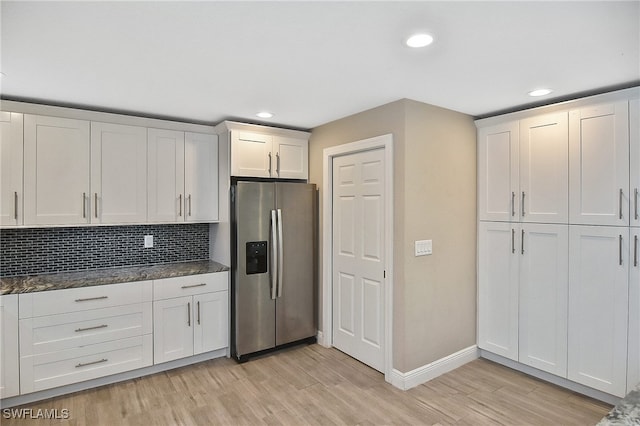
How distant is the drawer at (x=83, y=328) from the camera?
8.63 ft

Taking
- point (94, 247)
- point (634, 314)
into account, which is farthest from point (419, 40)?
point (94, 247)

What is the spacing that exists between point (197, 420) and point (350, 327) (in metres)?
1.58

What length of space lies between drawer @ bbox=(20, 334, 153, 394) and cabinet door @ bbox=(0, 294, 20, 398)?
44 mm

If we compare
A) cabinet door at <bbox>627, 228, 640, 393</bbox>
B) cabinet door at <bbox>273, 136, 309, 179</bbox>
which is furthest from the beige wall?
cabinet door at <bbox>627, 228, 640, 393</bbox>

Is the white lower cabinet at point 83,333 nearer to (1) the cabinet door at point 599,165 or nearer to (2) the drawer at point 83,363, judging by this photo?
(2) the drawer at point 83,363

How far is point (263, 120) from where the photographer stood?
3578mm

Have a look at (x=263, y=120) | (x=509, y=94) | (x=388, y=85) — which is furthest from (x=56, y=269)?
(x=509, y=94)

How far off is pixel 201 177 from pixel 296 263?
1312 mm

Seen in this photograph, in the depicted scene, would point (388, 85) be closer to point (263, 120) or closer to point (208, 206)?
point (263, 120)

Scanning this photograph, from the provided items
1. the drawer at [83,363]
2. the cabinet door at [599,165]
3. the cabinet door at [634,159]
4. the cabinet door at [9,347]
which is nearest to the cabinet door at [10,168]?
the cabinet door at [9,347]

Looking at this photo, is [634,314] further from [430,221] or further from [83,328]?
[83,328]

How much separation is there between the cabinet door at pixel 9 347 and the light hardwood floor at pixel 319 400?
22 cm

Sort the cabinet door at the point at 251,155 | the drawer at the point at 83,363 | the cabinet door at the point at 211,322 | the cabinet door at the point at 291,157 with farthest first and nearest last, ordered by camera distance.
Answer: the cabinet door at the point at 291,157 → the cabinet door at the point at 251,155 → the cabinet door at the point at 211,322 → the drawer at the point at 83,363

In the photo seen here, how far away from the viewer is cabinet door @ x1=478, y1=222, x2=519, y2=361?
317cm
